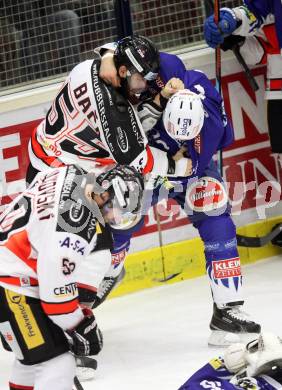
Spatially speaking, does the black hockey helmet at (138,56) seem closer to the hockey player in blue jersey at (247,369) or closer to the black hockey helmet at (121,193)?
the black hockey helmet at (121,193)

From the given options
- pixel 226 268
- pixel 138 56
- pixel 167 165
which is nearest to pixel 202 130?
pixel 167 165

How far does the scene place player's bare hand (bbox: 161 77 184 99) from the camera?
5.06m

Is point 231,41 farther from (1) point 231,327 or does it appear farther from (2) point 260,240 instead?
(1) point 231,327

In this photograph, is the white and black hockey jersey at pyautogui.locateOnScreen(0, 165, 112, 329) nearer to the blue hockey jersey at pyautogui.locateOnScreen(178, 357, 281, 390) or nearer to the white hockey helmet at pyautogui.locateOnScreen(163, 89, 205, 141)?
the blue hockey jersey at pyautogui.locateOnScreen(178, 357, 281, 390)

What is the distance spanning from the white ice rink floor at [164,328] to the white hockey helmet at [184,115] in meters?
0.92

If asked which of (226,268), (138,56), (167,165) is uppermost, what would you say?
(138,56)

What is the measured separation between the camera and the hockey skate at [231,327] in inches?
201

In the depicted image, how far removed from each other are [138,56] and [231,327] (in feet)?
4.05

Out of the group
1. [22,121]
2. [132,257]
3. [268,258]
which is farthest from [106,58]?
[268,258]

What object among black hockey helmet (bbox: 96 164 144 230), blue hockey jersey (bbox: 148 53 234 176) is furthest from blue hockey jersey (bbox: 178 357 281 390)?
blue hockey jersey (bbox: 148 53 234 176)

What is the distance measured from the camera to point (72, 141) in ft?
16.9

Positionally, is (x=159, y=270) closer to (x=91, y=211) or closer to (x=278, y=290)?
(x=278, y=290)

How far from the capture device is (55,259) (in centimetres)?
369

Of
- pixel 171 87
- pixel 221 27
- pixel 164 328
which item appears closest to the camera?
pixel 171 87
